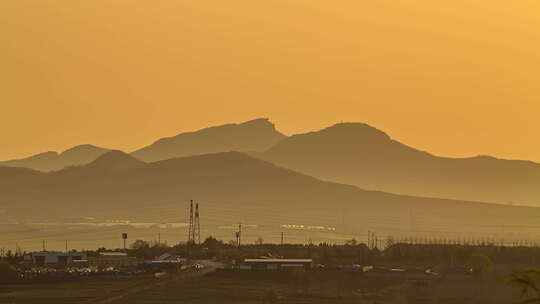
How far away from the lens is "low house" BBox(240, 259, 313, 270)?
99.9 meters

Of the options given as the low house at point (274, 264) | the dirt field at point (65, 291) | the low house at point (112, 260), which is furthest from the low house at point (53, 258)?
the dirt field at point (65, 291)

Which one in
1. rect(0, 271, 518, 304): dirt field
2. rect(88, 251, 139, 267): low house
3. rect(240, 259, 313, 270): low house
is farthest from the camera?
rect(88, 251, 139, 267): low house

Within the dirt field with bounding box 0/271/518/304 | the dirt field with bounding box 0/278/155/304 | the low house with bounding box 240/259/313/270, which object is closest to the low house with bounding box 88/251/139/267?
the low house with bounding box 240/259/313/270

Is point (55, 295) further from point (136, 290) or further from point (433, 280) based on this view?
point (433, 280)

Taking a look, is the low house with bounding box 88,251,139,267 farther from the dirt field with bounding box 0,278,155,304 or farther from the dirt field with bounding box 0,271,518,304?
the dirt field with bounding box 0,278,155,304

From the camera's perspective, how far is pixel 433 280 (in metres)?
94.2

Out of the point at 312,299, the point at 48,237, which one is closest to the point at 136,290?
the point at 312,299

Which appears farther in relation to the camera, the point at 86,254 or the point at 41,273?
the point at 86,254

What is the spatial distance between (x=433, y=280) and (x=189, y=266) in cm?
1841

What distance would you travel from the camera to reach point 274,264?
10119 cm

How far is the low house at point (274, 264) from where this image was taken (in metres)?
99.9

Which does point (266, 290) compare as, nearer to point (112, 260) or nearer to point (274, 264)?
point (274, 264)

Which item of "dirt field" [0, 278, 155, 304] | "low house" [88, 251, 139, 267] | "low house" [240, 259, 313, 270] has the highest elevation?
"low house" [88, 251, 139, 267]

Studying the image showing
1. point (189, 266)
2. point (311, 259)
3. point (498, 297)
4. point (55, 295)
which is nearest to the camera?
point (55, 295)
